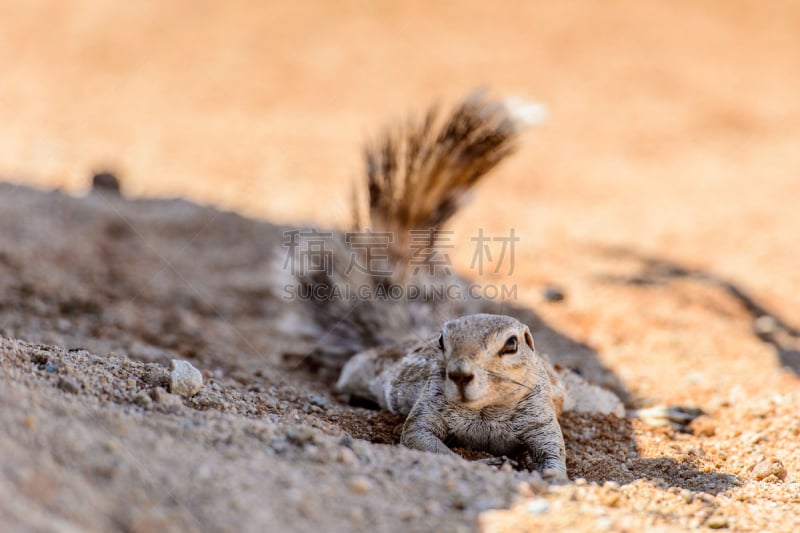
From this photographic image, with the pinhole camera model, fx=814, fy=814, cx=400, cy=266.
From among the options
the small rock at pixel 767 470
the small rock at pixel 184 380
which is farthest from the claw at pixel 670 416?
the small rock at pixel 184 380

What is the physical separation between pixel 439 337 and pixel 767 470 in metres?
1.67

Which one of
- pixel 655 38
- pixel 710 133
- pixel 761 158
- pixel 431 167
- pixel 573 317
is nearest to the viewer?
pixel 431 167

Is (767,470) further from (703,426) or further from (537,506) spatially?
(537,506)

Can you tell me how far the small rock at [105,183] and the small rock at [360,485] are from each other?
7358 millimetres

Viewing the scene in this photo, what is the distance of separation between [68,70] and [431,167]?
501 inches

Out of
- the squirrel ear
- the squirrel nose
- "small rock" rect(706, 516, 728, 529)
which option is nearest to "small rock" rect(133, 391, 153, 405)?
the squirrel nose

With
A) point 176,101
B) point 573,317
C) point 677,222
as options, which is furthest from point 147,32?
point 573,317

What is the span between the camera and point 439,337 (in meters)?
3.61

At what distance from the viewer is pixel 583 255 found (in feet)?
27.4

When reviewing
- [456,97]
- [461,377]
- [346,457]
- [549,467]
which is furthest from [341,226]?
[456,97]

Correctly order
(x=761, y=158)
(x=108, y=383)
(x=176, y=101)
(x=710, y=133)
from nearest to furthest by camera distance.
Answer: (x=108, y=383) < (x=761, y=158) < (x=710, y=133) < (x=176, y=101)

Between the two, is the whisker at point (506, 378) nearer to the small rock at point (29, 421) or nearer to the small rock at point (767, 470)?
the small rock at point (767, 470)

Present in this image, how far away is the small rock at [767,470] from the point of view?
3.75 m

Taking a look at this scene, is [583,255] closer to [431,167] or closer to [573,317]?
[573,317]
